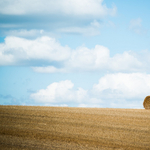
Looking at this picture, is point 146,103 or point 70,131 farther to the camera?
point 146,103

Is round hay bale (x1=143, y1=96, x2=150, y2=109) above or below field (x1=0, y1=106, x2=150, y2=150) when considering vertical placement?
above

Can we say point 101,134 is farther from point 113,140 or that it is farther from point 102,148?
point 102,148

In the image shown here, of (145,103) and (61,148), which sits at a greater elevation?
Answer: (145,103)

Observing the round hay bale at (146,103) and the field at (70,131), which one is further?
the round hay bale at (146,103)

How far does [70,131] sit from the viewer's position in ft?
39.8

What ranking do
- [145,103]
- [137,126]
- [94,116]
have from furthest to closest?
[145,103]
[94,116]
[137,126]

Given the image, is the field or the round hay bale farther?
the round hay bale

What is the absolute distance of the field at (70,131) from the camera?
399 inches

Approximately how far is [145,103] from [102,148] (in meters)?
12.5

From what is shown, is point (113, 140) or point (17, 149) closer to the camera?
point (17, 149)

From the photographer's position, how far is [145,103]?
2131 centimetres

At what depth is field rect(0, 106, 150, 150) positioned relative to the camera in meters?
10.1

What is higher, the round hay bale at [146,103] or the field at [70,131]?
the round hay bale at [146,103]

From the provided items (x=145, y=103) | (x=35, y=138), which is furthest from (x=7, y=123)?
(x=145, y=103)
